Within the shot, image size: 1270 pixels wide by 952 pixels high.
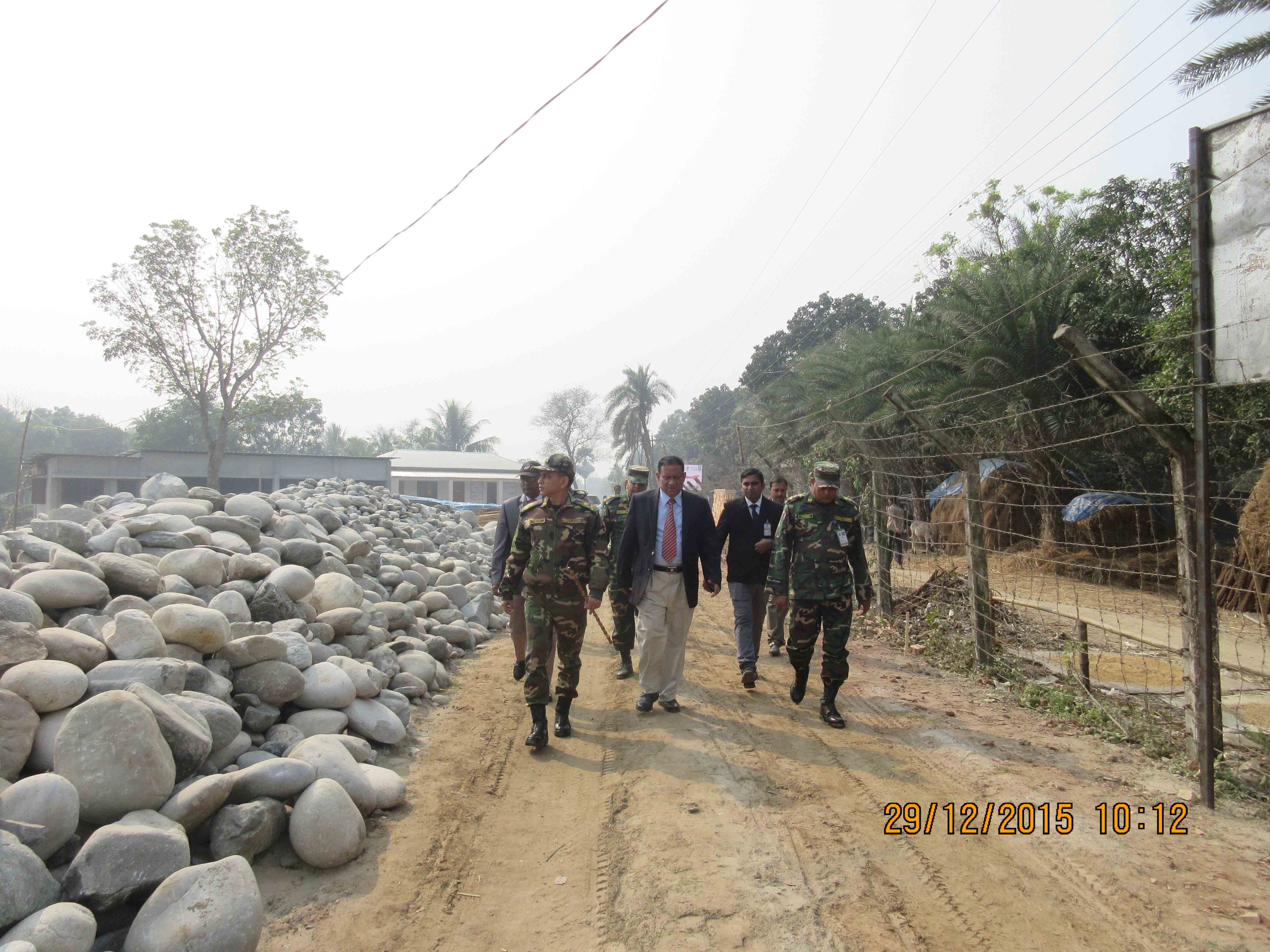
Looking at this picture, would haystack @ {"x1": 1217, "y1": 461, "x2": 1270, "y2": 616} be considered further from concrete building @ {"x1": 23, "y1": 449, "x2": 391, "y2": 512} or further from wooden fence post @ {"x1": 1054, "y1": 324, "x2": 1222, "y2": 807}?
concrete building @ {"x1": 23, "y1": 449, "x2": 391, "y2": 512}

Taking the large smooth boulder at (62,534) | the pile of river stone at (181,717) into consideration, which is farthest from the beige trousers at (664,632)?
the large smooth boulder at (62,534)

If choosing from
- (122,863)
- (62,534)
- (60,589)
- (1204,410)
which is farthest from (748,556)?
(62,534)

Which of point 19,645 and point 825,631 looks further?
point 825,631

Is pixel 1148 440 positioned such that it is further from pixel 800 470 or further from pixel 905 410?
pixel 905 410

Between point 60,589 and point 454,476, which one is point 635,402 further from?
point 60,589

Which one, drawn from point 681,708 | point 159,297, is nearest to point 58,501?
point 159,297

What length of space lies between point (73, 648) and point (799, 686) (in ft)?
14.6

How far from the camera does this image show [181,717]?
3.36 metres

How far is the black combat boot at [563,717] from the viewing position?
4.93m

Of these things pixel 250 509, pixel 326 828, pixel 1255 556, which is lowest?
pixel 326 828

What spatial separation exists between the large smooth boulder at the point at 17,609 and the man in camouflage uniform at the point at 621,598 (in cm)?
377

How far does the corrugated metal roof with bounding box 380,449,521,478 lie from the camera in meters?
42.7

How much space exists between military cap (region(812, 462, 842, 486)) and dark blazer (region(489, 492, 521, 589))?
2.39 meters

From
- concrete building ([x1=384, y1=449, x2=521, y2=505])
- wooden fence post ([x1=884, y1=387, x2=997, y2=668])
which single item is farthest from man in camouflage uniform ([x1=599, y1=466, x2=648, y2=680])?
concrete building ([x1=384, y1=449, x2=521, y2=505])
